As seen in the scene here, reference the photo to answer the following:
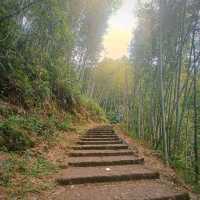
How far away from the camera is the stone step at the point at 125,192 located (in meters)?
2.35

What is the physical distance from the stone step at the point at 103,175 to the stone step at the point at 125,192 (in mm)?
110

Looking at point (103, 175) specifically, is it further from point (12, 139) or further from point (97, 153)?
point (12, 139)

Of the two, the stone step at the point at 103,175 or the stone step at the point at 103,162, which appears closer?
the stone step at the point at 103,175

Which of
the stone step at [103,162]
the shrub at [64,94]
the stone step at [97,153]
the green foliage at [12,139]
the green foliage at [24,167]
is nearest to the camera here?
the green foliage at [24,167]

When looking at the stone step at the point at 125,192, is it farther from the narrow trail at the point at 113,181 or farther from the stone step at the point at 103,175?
the stone step at the point at 103,175

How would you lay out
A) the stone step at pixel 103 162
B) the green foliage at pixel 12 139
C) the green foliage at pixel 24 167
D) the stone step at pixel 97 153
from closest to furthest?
1. the green foliage at pixel 24 167
2. the green foliage at pixel 12 139
3. the stone step at pixel 103 162
4. the stone step at pixel 97 153

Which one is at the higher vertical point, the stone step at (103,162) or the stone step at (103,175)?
the stone step at (103,162)

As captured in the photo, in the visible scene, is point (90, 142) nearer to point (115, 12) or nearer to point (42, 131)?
point (42, 131)

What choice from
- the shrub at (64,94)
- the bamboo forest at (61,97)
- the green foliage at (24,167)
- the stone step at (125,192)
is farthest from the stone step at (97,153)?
the shrub at (64,94)

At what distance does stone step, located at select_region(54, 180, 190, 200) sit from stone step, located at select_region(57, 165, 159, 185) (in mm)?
110

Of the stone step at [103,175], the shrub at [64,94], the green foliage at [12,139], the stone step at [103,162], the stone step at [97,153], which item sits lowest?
the stone step at [103,175]

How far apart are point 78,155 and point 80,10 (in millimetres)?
8435

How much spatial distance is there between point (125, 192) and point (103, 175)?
1.67 feet

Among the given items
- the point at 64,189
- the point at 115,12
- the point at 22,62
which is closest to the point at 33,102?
the point at 22,62
